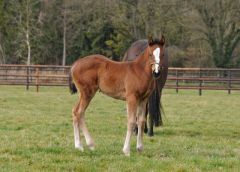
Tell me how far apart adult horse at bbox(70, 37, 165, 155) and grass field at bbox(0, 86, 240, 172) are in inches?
20.1

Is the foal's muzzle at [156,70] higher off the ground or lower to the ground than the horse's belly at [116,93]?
higher

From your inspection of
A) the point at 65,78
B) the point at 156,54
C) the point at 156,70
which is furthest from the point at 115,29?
the point at 156,70

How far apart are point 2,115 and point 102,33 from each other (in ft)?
117

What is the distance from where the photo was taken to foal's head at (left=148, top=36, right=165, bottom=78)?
716cm

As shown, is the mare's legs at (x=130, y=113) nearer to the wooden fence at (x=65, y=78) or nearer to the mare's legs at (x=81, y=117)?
the mare's legs at (x=81, y=117)

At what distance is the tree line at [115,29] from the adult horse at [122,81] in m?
30.0

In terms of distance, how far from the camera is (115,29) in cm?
4672

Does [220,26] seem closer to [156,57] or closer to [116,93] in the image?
[116,93]

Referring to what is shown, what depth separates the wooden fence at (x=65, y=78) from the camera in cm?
2627

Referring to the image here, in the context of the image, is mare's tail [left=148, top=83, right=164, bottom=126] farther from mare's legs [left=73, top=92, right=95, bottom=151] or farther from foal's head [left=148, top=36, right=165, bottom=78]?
foal's head [left=148, top=36, right=165, bottom=78]

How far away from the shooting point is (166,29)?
134ft

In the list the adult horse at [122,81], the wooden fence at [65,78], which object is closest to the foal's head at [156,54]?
the adult horse at [122,81]

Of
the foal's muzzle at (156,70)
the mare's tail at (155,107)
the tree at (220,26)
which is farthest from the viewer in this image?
the tree at (220,26)

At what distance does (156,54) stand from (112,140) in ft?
9.35
